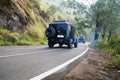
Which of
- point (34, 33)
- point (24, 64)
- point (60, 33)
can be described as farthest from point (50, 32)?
point (24, 64)

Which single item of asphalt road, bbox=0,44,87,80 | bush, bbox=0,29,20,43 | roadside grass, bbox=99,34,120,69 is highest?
bush, bbox=0,29,20,43

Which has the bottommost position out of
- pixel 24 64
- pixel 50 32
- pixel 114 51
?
pixel 114 51

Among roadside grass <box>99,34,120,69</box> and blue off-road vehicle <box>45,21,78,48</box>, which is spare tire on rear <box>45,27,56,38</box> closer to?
blue off-road vehicle <box>45,21,78,48</box>

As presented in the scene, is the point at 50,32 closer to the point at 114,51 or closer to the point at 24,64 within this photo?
the point at 114,51

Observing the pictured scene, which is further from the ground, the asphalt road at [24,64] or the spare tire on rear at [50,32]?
the spare tire on rear at [50,32]

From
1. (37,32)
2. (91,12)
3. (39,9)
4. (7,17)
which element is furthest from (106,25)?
(7,17)

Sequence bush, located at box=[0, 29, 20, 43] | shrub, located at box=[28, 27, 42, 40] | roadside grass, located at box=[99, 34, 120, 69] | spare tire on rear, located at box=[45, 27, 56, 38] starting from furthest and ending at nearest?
shrub, located at box=[28, 27, 42, 40]
bush, located at box=[0, 29, 20, 43]
spare tire on rear, located at box=[45, 27, 56, 38]
roadside grass, located at box=[99, 34, 120, 69]

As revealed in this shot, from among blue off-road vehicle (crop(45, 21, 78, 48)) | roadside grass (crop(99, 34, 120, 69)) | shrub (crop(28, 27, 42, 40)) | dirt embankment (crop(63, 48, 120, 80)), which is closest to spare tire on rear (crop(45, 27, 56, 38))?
blue off-road vehicle (crop(45, 21, 78, 48))

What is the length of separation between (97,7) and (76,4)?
17.1ft

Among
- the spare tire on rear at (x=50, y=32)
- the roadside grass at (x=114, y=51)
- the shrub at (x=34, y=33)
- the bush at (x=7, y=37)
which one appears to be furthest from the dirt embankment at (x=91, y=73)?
the shrub at (x=34, y=33)

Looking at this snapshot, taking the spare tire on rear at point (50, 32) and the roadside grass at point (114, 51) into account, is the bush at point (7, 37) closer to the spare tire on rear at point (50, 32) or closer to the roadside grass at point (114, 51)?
the spare tire on rear at point (50, 32)

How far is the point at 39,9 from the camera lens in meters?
46.2

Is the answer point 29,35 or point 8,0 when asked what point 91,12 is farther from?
point 8,0

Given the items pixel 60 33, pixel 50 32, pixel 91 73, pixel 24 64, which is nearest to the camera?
pixel 91 73
